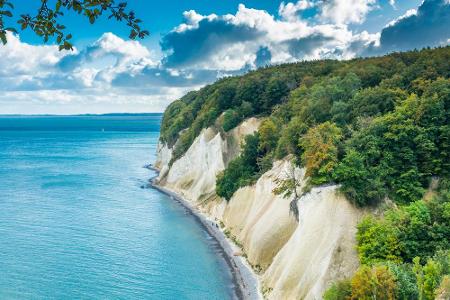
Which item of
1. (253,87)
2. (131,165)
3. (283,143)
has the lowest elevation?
(131,165)

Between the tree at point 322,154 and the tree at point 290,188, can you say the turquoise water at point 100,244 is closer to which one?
the tree at point 290,188

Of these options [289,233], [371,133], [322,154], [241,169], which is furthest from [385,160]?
[241,169]

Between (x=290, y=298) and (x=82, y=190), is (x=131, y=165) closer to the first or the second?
(x=82, y=190)

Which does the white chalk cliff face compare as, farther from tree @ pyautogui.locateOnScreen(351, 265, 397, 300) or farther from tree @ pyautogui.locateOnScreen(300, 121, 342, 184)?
tree @ pyautogui.locateOnScreen(351, 265, 397, 300)

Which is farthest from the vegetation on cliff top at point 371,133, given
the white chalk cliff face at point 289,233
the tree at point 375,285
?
the tree at point 375,285

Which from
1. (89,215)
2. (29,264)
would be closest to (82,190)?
(89,215)

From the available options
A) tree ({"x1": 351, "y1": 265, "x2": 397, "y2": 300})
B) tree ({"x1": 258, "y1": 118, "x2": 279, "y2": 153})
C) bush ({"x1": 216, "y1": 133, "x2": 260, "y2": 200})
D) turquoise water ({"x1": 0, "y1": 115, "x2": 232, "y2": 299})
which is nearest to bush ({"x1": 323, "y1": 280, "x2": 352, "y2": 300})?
tree ({"x1": 351, "y1": 265, "x2": 397, "y2": 300})
